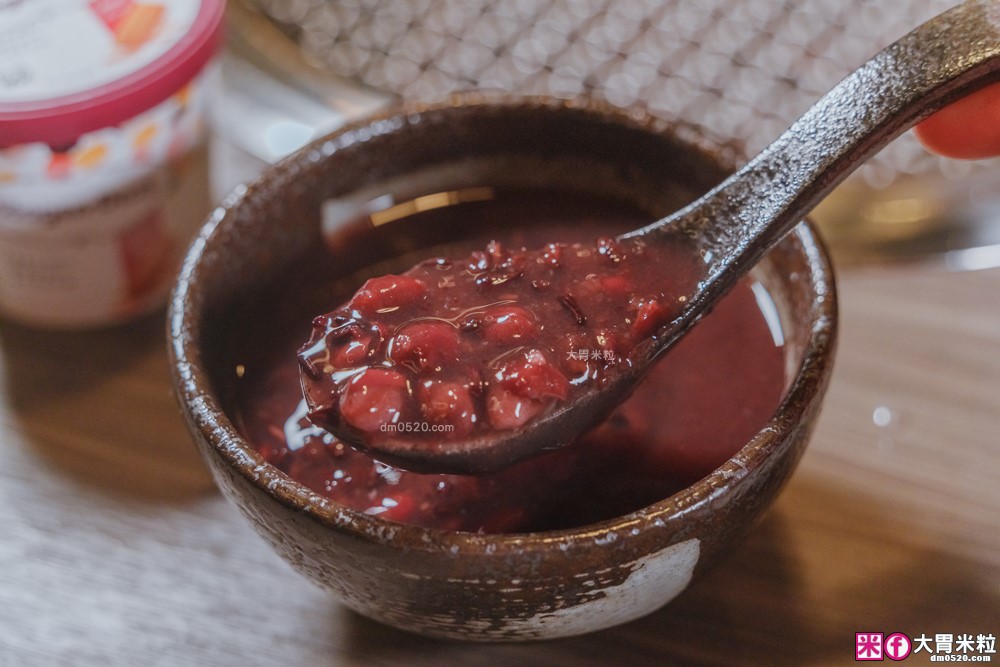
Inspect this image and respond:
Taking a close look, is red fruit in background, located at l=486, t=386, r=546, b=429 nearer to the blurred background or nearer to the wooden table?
the wooden table

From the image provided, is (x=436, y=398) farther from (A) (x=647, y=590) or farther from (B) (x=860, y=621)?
(B) (x=860, y=621)

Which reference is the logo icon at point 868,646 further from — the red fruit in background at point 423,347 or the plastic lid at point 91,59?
the plastic lid at point 91,59

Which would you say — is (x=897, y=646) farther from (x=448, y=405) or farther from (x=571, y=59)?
(x=571, y=59)

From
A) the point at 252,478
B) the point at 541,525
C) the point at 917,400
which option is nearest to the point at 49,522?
the point at 252,478

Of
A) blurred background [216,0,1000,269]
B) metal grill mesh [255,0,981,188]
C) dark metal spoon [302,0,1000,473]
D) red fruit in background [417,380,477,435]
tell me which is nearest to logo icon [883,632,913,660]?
dark metal spoon [302,0,1000,473]
